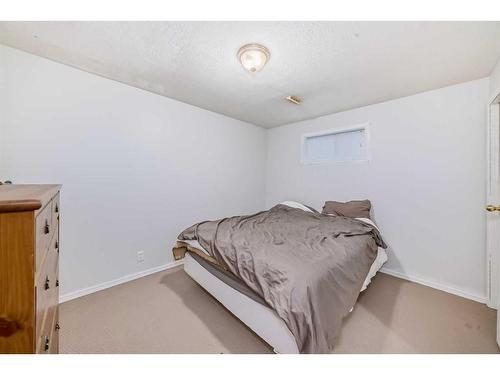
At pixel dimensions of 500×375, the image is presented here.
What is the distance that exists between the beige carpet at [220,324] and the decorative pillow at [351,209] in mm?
901

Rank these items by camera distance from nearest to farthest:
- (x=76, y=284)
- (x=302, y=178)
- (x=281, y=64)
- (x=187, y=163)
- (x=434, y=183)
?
(x=281, y=64)
(x=76, y=284)
(x=434, y=183)
(x=187, y=163)
(x=302, y=178)

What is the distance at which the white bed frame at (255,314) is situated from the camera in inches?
47.3

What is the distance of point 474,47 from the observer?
1.60 m

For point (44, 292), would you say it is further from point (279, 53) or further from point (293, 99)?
point (293, 99)

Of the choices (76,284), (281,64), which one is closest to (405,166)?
(281,64)

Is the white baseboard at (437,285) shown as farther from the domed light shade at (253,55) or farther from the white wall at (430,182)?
the domed light shade at (253,55)

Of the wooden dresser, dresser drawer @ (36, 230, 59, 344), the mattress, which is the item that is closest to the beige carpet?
the mattress

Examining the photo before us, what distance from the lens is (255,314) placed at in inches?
54.7

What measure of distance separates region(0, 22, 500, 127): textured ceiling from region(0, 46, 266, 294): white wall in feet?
0.72

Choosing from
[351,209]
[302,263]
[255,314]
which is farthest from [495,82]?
[255,314]
